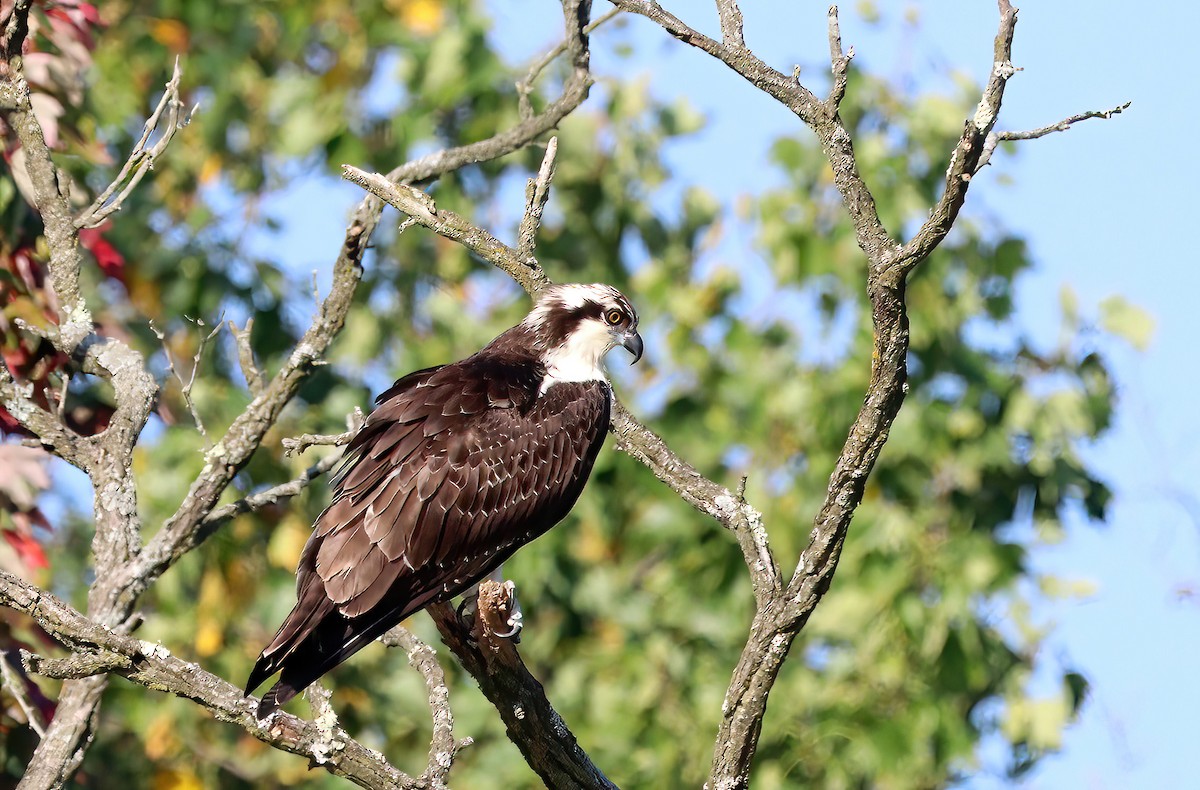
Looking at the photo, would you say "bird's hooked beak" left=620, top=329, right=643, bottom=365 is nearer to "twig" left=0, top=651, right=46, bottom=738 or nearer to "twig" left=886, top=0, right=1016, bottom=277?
"twig" left=886, top=0, right=1016, bottom=277

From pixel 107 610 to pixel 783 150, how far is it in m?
5.50

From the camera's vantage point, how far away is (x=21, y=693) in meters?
4.98

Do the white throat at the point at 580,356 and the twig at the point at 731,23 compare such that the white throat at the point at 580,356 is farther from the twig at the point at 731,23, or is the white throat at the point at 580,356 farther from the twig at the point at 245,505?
the twig at the point at 731,23

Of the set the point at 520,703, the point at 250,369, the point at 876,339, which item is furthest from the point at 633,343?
the point at 876,339

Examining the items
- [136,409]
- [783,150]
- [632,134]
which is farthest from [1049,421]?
[136,409]

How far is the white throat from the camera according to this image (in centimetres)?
582

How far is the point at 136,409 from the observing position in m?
4.89

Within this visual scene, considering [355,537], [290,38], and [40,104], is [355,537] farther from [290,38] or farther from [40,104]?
[290,38]

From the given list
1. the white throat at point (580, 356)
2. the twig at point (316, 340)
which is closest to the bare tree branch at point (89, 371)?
the twig at point (316, 340)

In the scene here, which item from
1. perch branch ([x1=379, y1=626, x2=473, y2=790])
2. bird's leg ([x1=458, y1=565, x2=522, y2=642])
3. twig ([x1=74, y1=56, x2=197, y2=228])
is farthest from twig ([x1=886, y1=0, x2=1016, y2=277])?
twig ([x1=74, y1=56, x2=197, y2=228])

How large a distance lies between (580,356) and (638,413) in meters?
3.59

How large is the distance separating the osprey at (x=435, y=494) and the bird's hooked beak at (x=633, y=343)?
0.39 metres

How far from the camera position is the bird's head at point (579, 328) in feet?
19.5

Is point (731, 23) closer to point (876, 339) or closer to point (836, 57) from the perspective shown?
point (836, 57)
